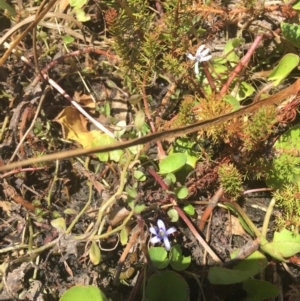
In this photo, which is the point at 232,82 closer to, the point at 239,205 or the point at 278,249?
the point at 239,205

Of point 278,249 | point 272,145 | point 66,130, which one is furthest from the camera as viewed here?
point 66,130

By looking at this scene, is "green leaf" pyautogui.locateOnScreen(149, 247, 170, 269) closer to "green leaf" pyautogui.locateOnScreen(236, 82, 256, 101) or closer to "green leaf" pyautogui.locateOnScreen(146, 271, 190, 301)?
"green leaf" pyautogui.locateOnScreen(146, 271, 190, 301)

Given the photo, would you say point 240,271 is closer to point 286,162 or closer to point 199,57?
point 286,162

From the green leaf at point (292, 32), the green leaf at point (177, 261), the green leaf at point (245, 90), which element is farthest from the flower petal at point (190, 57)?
the green leaf at point (177, 261)

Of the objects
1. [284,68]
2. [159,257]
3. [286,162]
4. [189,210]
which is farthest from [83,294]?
[284,68]

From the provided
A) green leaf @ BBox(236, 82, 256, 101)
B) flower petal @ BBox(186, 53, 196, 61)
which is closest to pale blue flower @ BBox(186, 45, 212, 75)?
flower petal @ BBox(186, 53, 196, 61)

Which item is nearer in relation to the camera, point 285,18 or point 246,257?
point 246,257

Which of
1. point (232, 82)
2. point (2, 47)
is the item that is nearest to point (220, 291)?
point (232, 82)

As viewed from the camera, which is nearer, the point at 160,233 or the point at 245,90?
the point at 160,233
